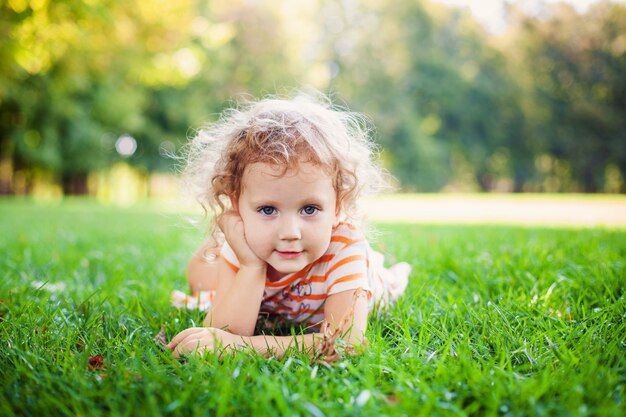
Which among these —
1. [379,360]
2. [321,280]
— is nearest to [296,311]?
[321,280]

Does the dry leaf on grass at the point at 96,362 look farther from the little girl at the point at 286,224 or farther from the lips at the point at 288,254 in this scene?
the lips at the point at 288,254

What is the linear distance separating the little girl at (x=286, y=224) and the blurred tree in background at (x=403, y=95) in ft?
40.1

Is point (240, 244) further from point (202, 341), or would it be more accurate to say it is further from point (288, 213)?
point (202, 341)

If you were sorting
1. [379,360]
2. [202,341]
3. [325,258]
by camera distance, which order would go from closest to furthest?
[379,360]
[202,341]
[325,258]

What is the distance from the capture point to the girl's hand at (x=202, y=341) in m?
1.75

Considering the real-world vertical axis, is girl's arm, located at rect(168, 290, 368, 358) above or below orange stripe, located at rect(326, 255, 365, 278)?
below

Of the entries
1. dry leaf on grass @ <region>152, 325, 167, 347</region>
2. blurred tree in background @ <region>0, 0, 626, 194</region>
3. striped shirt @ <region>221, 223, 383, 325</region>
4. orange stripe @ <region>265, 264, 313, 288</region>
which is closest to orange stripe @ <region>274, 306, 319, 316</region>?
striped shirt @ <region>221, 223, 383, 325</region>

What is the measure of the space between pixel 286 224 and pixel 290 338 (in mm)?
458

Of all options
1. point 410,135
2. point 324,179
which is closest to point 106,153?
point 410,135

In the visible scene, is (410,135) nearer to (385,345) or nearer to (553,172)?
(553,172)

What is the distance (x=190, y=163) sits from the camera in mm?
2465

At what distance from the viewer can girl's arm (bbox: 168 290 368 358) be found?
5.84 ft

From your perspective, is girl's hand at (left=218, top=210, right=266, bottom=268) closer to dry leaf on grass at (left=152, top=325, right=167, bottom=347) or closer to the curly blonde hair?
the curly blonde hair

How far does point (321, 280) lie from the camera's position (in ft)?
7.02
